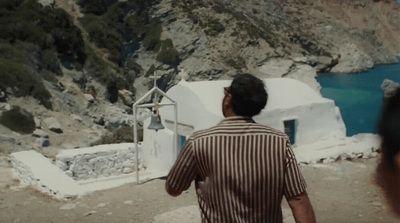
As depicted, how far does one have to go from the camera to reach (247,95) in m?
2.48

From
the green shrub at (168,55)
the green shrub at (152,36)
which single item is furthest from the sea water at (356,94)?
the green shrub at (152,36)

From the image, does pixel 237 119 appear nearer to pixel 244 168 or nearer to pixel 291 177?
pixel 244 168

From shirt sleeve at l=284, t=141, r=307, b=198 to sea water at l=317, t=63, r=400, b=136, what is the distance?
2376 cm

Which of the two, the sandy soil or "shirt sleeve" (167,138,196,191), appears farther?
the sandy soil

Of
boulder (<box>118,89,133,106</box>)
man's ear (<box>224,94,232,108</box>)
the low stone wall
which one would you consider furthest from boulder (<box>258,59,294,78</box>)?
man's ear (<box>224,94,232,108</box>)

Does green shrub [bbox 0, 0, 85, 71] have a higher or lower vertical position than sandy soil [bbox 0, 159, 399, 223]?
higher

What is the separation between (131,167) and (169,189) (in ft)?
30.9

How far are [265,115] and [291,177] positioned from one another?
9630 mm

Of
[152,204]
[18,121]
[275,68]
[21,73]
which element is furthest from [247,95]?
[275,68]

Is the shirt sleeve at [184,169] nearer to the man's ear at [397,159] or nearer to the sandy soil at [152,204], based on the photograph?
the man's ear at [397,159]

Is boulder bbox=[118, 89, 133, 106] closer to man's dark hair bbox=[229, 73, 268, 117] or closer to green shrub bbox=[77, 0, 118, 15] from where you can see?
green shrub bbox=[77, 0, 118, 15]

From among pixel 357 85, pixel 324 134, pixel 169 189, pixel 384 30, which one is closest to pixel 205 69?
pixel 357 85

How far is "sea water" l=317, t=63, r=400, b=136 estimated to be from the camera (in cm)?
3256

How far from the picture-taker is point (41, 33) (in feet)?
87.5
